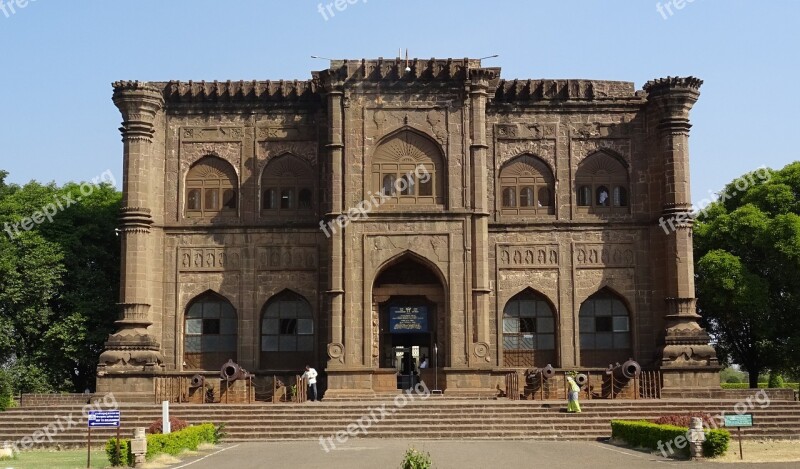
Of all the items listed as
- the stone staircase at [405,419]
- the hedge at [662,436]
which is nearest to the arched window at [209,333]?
the stone staircase at [405,419]

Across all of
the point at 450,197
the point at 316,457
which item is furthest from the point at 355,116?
the point at 316,457

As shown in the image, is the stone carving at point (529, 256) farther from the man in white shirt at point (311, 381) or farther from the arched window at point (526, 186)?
the man in white shirt at point (311, 381)

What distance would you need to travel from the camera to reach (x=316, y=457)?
23391 mm

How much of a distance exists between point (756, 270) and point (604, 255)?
7.57 m

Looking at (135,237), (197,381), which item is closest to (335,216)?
(135,237)

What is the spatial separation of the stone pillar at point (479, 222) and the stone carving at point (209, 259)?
29.4ft

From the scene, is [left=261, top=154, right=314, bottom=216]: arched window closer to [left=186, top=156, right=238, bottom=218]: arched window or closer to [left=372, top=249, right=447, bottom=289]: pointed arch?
[left=186, top=156, right=238, bottom=218]: arched window

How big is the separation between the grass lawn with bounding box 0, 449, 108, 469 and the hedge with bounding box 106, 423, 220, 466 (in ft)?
1.55

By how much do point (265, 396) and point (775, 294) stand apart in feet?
67.1

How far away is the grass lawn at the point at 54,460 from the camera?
22.3m

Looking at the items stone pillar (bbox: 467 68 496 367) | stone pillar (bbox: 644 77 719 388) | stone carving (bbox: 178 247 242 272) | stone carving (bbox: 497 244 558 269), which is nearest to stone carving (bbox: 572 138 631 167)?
stone pillar (bbox: 644 77 719 388)

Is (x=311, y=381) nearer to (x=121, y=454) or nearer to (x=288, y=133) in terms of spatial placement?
(x=288, y=133)

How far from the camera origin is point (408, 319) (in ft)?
123

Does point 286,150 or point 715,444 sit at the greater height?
point 286,150
